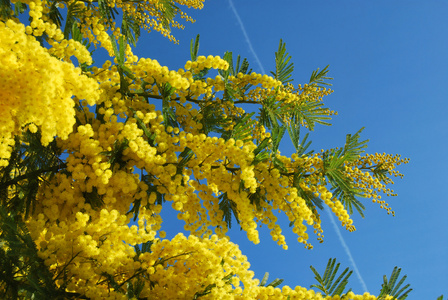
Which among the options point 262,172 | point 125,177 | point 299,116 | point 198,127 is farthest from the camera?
point 299,116

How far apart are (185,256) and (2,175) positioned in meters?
2.44

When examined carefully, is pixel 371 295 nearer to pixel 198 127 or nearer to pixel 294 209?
pixel 294 209

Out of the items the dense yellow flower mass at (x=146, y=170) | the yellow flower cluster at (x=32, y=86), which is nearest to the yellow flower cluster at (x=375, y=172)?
the dense yellow flower mass at (x=146, y=170)

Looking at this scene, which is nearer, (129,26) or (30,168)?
(30,168)

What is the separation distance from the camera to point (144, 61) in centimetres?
383

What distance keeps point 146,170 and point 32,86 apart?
130 centimetres

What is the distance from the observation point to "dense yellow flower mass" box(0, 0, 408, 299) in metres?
2.91

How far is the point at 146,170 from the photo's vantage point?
3.66 m

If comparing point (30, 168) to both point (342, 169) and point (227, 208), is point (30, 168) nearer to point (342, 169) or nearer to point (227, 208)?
point (227, 208)

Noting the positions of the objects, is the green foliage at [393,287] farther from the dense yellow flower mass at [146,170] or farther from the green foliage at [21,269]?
the green foliage at [21,269]

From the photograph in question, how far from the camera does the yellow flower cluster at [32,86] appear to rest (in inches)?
107

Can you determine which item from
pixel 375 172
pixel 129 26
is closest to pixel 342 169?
pixel 375 172

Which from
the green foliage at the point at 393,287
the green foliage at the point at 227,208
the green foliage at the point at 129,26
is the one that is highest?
the green foliage at the point at 129,26

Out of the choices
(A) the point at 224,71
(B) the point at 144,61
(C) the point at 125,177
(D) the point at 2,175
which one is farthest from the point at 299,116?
(D) the point at 2,175
